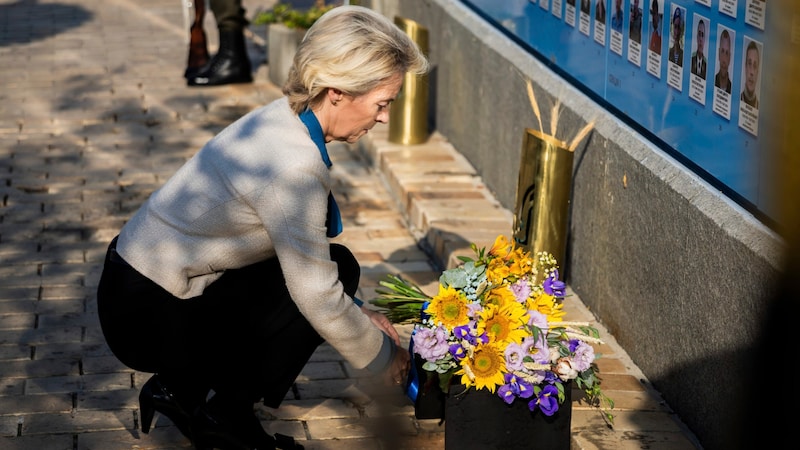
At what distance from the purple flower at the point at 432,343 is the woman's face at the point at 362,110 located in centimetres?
62

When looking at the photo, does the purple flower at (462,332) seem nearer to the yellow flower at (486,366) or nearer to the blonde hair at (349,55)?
the yellow flower at (486,366)

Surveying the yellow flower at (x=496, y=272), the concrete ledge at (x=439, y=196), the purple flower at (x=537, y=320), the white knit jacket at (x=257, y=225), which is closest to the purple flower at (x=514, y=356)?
the purple flower at (x=537, y=320)

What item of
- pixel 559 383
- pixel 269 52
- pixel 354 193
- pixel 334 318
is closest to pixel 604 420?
pixel 559 383

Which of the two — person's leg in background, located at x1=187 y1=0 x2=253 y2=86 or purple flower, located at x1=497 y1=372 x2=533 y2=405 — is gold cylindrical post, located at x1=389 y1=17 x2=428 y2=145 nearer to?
person's leg in background, located at x1=187 y1=0 x2=253 y2=86

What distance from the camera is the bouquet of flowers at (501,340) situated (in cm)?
362

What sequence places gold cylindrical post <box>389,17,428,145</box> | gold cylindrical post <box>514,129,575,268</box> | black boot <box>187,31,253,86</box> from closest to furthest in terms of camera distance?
1. gold cylindrical post <box>514,129,575,268</box>
2. gold cylindrical post <box>389,17,428,145</box>
3. black boot <box>187,31,253,86</box>

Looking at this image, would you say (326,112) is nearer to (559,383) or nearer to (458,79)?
(559,383)

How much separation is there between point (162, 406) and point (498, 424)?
1.11m

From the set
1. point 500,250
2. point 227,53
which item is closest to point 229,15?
point 227,53

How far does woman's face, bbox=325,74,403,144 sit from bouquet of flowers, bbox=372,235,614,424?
542 mm

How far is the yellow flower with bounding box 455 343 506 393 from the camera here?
142 inches

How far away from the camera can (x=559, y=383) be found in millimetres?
3674

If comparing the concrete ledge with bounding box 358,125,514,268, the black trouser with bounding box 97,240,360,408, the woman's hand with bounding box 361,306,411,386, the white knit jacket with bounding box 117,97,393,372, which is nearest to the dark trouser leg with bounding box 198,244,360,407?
the black trouser with bounding box 97,240,360,408

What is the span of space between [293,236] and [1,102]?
618cm
